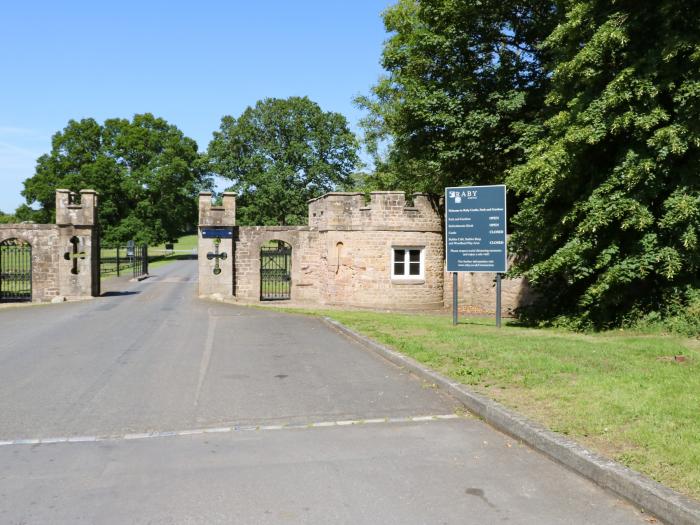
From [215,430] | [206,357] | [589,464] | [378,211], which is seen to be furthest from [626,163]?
[378,211]

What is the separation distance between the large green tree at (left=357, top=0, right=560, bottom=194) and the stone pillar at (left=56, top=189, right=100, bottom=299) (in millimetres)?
12339

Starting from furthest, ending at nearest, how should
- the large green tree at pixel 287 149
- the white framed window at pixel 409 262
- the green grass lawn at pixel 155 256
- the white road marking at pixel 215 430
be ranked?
the large green tree at pixel 287 149 → the green grass lawn at pixel 155 256 → the white framed window at pixel 409 262 → the white road marking at pixel 215 430

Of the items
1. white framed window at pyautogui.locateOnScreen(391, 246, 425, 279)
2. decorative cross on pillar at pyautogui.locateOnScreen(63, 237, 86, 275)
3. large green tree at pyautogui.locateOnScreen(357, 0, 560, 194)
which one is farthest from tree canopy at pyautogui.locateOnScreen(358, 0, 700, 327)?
decorative cross on pillar at pyautogui.locateOnScreen(63, 237, 86, 275)

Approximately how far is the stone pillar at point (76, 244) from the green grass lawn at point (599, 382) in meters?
15.2

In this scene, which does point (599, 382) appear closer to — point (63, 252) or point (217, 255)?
point (217, 255)

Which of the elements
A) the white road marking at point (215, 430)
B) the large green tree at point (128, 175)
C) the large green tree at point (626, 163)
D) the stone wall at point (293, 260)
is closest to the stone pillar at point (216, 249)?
the stone wall at point (293, 260)

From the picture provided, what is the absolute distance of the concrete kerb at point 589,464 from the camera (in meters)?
4.03

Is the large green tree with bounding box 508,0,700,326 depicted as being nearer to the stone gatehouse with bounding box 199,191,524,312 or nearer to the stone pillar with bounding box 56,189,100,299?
the stone gatehouse with bounding box 199,191,524,312

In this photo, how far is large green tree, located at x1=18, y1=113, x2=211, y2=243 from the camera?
52750 mm

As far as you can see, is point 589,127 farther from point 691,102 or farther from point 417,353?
point 417,353

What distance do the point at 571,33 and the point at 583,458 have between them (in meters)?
11.4

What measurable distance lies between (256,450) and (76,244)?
20.8 meters

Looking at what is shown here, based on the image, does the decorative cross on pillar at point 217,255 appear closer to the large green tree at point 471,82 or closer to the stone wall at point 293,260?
the stone wall at point 293,260

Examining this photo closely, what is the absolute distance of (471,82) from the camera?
1984cm
